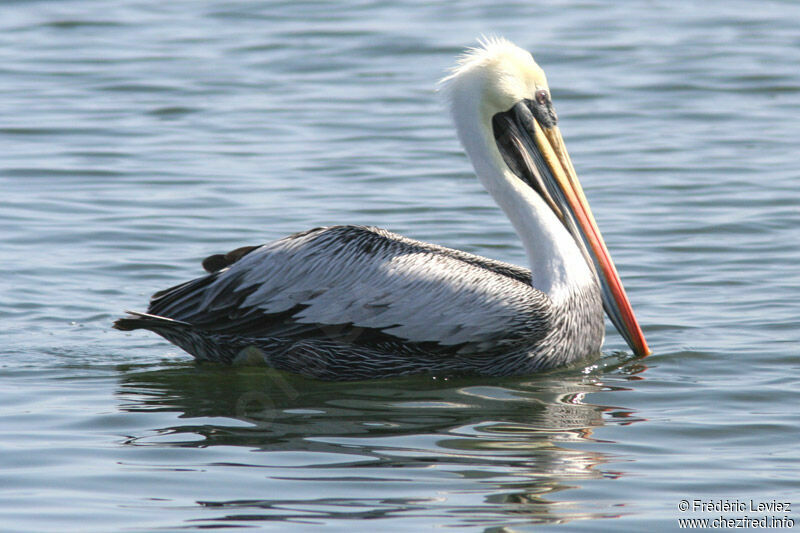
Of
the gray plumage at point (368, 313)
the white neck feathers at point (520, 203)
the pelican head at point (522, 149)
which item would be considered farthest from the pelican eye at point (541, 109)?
the gray plumage at point (368, 313)

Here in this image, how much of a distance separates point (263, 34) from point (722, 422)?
32.1 feet

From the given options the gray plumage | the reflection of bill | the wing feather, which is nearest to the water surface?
the reflection of bill

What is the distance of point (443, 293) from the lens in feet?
18.8

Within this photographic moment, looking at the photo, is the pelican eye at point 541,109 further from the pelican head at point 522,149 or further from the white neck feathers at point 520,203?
the white neck feathers at point 520,203

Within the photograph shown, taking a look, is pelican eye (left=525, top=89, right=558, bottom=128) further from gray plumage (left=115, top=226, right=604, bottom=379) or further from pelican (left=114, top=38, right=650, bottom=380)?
gray plumage (left=115, top=226, right=604, bottom=379)

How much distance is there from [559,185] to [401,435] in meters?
1.77

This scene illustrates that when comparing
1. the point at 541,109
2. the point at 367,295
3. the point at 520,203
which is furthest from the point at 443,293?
the point at 541,109

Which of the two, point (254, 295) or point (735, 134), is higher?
point (735, 134)

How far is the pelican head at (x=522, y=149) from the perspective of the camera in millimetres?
6195

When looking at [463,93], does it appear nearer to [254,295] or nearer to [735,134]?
[254,295]

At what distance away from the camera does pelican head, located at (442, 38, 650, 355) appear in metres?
6.20

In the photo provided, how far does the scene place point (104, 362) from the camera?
20.5 feet

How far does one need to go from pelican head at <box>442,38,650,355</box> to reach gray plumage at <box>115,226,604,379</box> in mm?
291

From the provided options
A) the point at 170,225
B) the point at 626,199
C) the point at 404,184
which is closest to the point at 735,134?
the point at 626,199
